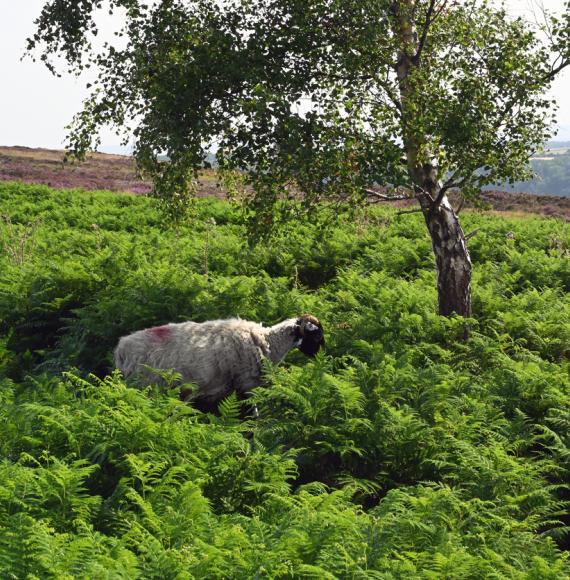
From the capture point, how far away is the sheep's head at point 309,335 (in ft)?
37.1

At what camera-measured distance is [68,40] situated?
14.9m

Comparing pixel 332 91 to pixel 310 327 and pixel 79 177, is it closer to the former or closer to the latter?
pixel 310 327

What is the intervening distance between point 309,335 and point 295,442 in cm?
266

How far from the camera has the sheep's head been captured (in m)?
11.3

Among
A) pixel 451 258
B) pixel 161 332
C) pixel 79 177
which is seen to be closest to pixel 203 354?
pixel 161 332

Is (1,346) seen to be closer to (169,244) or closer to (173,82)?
(173,82)

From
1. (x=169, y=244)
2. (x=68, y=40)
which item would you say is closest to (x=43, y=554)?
(x=68, y=40)

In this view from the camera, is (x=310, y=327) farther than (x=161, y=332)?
Yes

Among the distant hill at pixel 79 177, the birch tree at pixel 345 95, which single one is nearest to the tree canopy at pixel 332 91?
the birch tree at pixel 345 95

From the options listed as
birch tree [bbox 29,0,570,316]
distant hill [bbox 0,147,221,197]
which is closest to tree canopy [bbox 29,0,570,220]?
birch tree [bbox 29,0,570,316]

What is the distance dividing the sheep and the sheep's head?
0.44 m

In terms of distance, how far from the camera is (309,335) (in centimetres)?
1135

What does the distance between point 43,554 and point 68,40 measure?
1235cm

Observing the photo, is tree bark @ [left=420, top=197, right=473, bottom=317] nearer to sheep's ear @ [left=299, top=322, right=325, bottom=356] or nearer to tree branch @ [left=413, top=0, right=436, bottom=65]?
tree branch @ [left=413, top=0, right=436, bottom=65]
